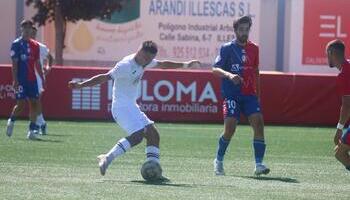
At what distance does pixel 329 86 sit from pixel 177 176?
41.3ft

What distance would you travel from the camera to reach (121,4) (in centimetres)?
3959

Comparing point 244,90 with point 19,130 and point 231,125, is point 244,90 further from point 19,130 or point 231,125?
point 19,130

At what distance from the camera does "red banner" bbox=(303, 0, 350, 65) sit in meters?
41.5

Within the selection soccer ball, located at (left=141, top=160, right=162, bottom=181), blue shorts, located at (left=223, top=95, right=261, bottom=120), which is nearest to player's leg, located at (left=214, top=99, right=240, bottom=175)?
blue shorts, located at (left=223, top=95, right=261, bottom=120)

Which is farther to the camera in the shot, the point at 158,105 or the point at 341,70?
the point at 158,105

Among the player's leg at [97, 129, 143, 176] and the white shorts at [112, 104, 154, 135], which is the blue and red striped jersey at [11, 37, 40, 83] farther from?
the player's leg at [97, 129, 143, 176]

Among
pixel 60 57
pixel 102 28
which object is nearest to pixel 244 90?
pixel 60 57

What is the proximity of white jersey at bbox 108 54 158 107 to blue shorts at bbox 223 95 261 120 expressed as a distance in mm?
1332

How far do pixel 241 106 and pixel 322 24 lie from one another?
29675 mm

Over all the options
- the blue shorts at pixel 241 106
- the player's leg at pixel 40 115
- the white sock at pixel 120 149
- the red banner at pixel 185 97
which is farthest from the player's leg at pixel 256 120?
the red banner at pixel 185 97

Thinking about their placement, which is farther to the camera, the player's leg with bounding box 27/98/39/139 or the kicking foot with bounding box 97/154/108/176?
the player's leg with bounding box 27/98/39/139

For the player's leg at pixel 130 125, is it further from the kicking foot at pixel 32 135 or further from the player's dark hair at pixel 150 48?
the kicking foot at pixel 32 135

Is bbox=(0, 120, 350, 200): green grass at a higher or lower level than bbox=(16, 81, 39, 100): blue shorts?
lower

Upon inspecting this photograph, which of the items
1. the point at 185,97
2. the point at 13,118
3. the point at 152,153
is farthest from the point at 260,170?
the point at 185,97
